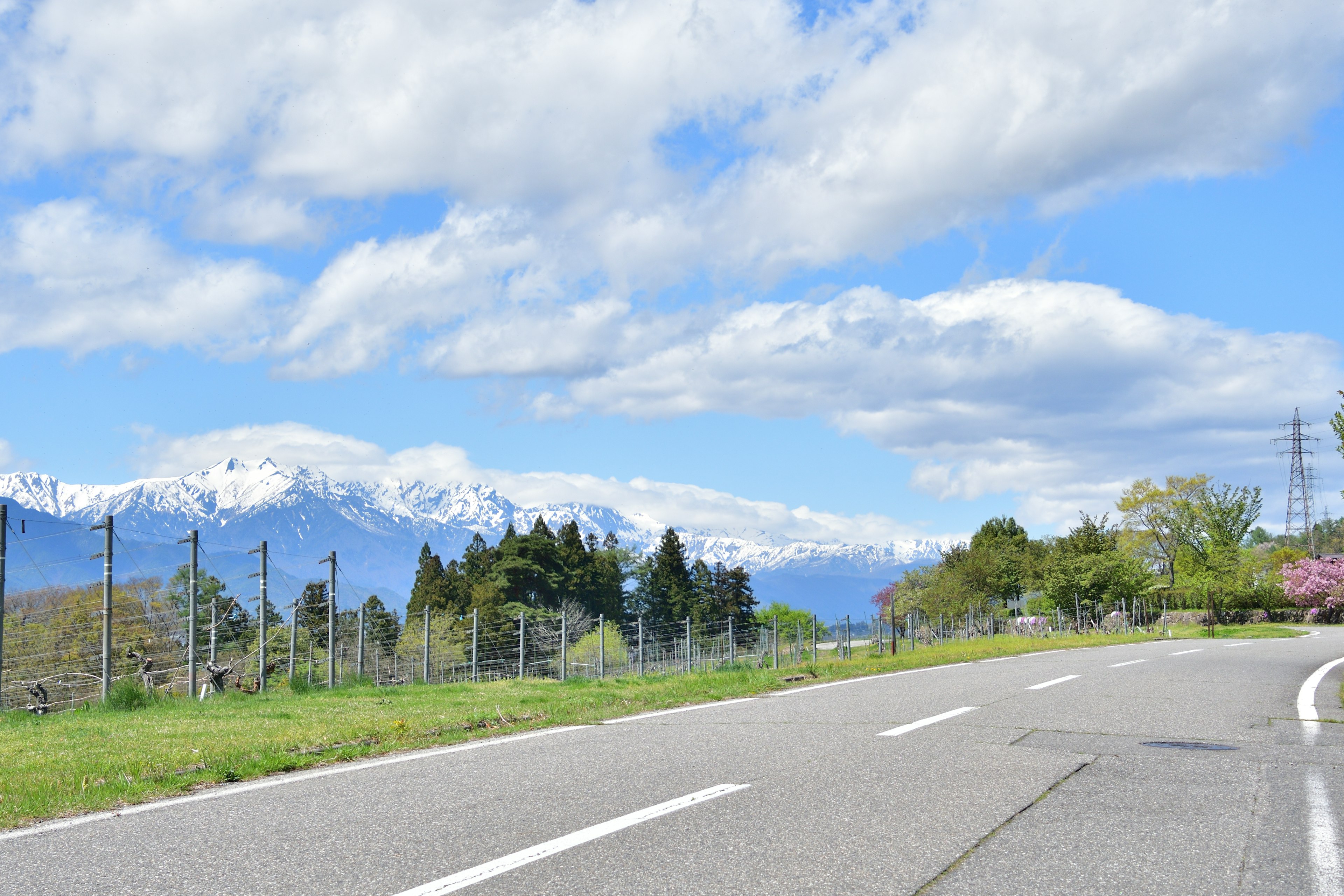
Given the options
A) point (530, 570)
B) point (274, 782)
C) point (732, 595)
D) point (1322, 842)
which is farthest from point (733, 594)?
point (1322, 842)

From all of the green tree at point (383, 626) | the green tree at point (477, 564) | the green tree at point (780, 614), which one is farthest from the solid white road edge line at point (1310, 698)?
the green tree at point (780, 614)

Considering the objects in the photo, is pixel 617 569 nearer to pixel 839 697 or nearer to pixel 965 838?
pixel 839 697

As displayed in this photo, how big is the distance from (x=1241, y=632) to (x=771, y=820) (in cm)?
6448

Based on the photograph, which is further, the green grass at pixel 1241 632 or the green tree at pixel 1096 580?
the green tree at pixel 1096 580

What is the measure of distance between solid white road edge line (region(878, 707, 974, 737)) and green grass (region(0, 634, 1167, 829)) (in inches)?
130

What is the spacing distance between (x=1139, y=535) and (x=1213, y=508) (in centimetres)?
968

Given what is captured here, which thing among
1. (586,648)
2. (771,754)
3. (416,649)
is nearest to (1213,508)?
(586,648)

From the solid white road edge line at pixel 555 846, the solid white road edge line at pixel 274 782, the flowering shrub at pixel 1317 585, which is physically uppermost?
the solid white road edge line at pixel 555 846

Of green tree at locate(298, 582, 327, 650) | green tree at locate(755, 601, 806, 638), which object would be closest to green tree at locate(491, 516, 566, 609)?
green tree at locate(298, 582, 327, 650)

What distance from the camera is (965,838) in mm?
5094

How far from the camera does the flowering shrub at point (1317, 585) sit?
73.2m

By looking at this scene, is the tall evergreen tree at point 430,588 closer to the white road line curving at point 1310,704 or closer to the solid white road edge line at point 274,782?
the white road line curving at point 1310,704

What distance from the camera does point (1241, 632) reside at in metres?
60.1

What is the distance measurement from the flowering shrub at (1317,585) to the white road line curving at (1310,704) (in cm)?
6606
